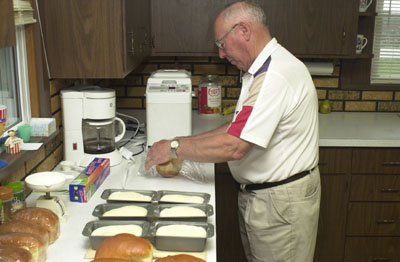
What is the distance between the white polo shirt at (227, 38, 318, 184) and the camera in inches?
76.0

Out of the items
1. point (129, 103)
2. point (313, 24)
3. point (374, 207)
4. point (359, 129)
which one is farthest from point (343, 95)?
point (129, 103)

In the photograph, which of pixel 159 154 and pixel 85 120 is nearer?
pixel 159 154

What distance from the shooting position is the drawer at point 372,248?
9.95 feet

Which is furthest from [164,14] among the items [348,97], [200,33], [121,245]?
[121,245]

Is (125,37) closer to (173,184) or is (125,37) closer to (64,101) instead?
(64,101)

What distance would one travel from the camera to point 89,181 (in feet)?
6.69

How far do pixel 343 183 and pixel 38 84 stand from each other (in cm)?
174

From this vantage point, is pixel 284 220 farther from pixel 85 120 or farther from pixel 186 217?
pixel 85 120

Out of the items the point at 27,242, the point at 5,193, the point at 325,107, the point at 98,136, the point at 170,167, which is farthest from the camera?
the point at 325,107

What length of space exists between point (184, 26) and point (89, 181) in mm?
1427

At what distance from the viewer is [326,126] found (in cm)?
315

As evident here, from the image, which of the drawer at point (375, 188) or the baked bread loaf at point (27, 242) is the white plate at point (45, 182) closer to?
the baked bread loaf at point (27, 242)

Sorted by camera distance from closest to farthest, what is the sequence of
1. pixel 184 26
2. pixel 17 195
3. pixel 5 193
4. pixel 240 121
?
1. pixel 5 193
2. pixel 17 195
3. pixel 240 121
4. pixel 184 26

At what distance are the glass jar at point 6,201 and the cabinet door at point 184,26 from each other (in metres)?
1.69
